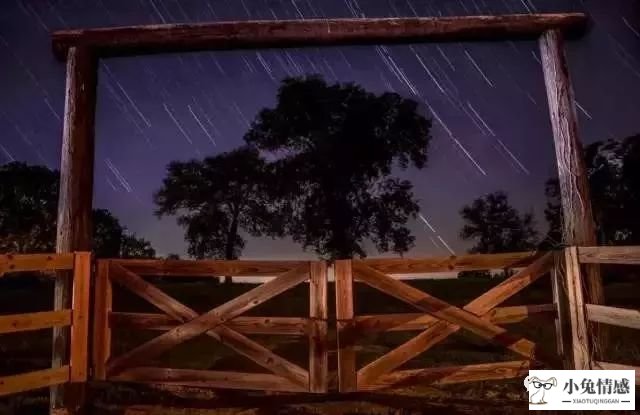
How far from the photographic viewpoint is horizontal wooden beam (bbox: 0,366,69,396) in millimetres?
4480

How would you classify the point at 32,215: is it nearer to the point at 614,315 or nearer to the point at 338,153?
the point at 338,153

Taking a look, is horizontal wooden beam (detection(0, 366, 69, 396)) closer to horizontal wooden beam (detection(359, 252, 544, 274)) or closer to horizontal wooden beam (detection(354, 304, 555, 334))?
horizontal wooden beam (detection(354, 304, 555, 334))

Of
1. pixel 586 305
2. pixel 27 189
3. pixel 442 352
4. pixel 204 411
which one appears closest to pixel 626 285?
pixel 442 352

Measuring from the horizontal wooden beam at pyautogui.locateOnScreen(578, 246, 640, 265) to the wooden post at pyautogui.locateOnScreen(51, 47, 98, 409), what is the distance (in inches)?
218

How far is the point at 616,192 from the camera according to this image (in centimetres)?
2972

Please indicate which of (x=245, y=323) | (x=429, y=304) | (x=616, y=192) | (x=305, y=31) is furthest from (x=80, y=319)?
(x=616, y=192)

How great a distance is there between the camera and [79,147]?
18.1 ft

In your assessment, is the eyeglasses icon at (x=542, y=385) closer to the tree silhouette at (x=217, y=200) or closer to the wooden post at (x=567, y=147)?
the wooden post at (x=567, y=147)

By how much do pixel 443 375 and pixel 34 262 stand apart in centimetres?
441

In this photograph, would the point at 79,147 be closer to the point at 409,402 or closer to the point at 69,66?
the point at 69,66

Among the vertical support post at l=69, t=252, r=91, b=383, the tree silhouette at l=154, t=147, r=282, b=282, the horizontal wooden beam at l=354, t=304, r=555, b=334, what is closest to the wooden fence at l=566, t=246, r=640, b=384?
the horizontal wooden beam at l=354, t=304, r=555, b=334

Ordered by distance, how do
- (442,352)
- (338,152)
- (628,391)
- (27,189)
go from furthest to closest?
1. (27,189)
2. (338,152)
3. (442,352)
4. (628,391)

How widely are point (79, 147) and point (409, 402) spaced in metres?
4.78

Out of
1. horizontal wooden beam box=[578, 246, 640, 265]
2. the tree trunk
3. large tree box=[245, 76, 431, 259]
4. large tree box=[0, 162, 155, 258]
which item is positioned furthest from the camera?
large tree box=[0, 162, 155, 258]
